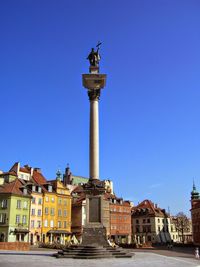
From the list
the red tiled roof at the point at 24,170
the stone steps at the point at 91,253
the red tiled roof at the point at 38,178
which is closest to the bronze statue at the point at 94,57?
the stone steps at the point at 91,253

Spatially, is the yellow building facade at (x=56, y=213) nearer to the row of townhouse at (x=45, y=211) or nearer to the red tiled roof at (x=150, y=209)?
the row of townhouse at (x=45, y=211)

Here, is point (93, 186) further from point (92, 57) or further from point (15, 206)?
point (15, 206)

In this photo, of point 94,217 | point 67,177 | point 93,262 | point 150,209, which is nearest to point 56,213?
point 67,177

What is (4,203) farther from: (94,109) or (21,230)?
(94,109)

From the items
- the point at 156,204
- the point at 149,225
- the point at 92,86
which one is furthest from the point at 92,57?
the point at 156,204

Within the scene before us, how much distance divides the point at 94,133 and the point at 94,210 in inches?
262

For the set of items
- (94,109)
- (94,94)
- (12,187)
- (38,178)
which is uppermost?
(94,94)

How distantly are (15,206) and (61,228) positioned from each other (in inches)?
603

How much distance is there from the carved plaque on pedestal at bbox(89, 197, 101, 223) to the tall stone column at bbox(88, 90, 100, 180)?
1946mm

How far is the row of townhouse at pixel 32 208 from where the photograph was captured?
63.0 m

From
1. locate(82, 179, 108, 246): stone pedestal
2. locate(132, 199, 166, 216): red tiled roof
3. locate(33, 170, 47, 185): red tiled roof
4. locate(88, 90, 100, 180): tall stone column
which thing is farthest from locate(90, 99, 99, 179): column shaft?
locate(132, 199, 166, 216): red tiled roof

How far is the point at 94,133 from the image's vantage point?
29.9 m

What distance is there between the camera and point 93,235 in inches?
1077

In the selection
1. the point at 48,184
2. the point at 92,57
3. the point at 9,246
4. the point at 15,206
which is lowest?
the point at 9,246
